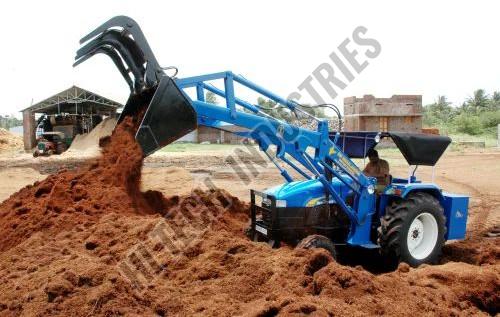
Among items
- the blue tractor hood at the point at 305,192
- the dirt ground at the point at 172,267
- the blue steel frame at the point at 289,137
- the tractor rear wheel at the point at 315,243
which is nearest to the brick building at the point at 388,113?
the dirt ground at the point at 172,267

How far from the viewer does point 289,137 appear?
21.4 ft

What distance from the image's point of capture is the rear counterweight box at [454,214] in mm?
7320

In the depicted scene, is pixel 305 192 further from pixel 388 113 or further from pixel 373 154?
pixel 388 113

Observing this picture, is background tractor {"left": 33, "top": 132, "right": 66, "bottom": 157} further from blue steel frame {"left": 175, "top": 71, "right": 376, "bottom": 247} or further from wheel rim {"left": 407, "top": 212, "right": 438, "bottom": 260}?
wheel rim {"left": 407, "top": 212, "right": 438, "bottom": 260}

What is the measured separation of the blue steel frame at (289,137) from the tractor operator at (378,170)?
35 centimetres

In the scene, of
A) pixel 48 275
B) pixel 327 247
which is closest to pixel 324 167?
pixel 327 247

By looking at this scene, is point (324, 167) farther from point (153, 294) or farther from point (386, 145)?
point (386, 145)

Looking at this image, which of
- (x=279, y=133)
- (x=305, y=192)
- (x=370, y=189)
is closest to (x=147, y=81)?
(x=279, y=133)

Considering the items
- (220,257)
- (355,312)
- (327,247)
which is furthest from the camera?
(327,247)

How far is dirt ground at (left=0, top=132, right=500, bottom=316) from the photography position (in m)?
4.28

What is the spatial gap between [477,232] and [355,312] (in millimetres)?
6408

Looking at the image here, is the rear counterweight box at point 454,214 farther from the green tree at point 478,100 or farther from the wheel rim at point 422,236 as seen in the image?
the green tree at point 478,100

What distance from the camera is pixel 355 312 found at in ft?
13.0

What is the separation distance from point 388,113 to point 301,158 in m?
26.6
